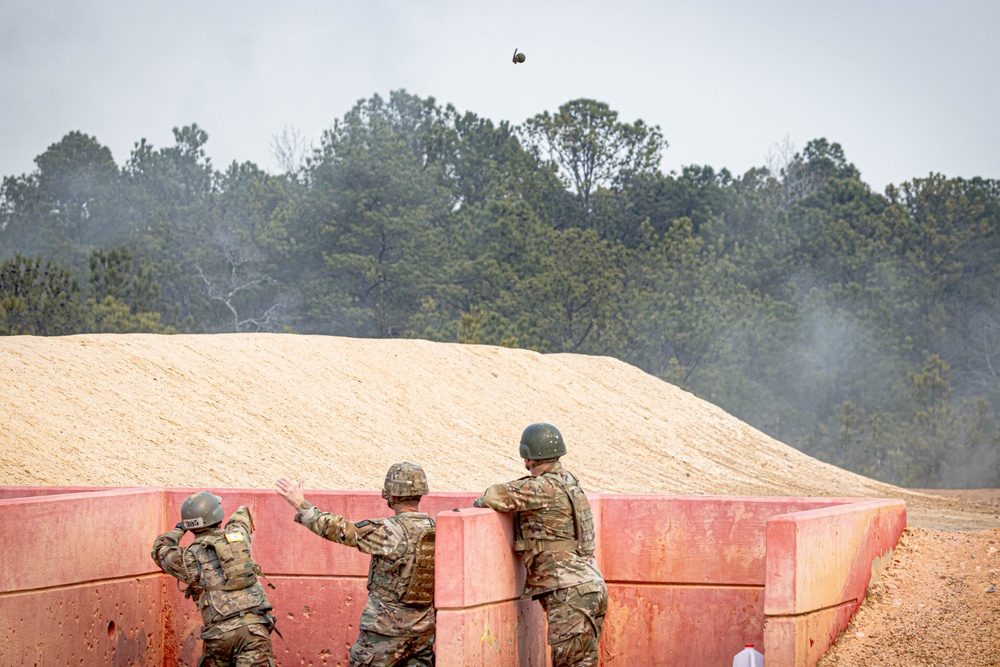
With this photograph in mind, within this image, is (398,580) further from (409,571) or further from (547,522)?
(547,522)

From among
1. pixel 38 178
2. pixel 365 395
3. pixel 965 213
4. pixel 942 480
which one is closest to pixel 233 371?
pixel 365 395

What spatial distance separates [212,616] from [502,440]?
741 inches

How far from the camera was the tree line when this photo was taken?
38.4 metres

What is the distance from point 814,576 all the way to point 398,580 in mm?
2485

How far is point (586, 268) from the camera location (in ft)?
136

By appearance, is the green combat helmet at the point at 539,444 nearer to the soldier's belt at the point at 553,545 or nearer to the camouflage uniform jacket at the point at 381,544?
the soldier's belt at the point at 553,545

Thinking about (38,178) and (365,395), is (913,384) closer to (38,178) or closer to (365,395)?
(365,395)

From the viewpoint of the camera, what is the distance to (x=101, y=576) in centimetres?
834

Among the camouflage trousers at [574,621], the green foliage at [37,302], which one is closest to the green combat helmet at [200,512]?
the camouflage trousers at [574,621]

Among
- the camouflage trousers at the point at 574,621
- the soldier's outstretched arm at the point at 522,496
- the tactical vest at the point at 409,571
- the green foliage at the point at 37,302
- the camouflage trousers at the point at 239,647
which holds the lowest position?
the camouflage trousers at the point at 239,647

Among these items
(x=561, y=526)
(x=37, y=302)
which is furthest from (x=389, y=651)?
(x=37, y=302)

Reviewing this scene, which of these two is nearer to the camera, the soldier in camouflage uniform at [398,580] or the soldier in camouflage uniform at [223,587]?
the soldier in camouflage uniform at [398,580]

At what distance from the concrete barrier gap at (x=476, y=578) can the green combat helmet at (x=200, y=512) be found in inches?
53.3

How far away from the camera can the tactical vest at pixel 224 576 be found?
7133mm
